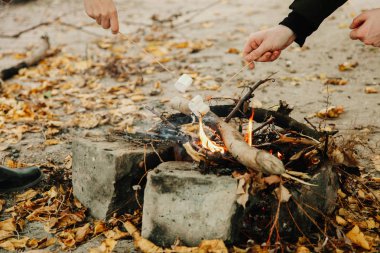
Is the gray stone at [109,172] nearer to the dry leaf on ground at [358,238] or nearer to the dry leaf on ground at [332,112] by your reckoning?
the dry leaf on ground at [358,238]

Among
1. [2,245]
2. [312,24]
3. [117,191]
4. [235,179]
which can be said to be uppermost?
[312,24]

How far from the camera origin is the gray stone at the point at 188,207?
2037mm

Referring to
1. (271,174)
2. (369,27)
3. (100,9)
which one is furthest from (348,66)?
(100,9)

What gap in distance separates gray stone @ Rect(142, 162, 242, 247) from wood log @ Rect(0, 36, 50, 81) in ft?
15.9

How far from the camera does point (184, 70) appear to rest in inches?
238

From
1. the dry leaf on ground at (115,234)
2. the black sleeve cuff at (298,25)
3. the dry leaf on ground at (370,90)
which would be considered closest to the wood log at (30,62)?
the dry leaf on ground at (115,234)

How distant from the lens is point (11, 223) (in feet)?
8.61

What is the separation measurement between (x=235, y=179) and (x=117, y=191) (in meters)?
0.87

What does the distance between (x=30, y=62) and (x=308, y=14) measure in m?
5.51

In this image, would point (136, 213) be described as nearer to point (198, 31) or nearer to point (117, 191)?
point (117, 191)

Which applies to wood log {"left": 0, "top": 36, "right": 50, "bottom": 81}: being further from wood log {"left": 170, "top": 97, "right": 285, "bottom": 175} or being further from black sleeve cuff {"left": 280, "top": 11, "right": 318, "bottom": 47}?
black sleeve cuff {"left": 280, "top": 11, "right": 318, "bottom": 47}

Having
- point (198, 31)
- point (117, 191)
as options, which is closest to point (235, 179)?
point (117, 191)

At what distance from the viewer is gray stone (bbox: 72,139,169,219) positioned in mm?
2420

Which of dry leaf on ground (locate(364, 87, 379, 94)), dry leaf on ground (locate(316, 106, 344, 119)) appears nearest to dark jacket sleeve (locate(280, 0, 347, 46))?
dry leaf on ground (locate(316, 106, 344, 119))
